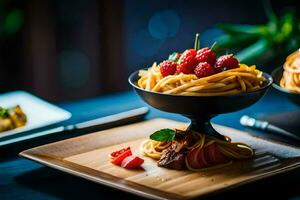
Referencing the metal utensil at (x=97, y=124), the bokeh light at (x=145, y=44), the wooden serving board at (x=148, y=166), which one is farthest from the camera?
the bokeh light at (x=145, y=44)

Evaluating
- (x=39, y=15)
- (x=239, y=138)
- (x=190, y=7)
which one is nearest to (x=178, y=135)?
(x=239, y=138)

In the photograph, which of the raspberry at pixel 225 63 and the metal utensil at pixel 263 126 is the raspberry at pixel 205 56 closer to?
the raspberry at pixel 225 63

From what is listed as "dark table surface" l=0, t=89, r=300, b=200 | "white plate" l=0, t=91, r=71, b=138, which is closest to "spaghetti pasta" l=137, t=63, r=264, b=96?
"dark table surface" l=0, t=89, r=300, b=200

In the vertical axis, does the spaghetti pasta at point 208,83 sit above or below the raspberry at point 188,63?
below

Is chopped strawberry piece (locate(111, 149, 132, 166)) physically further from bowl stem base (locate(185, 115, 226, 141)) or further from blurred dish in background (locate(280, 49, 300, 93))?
blurred dish in background (locate(280, 49, 300, 93))

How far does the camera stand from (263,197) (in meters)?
1.60

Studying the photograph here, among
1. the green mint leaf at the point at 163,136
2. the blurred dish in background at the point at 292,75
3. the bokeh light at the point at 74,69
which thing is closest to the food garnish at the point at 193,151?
the green mint leaf at the point at 163,136

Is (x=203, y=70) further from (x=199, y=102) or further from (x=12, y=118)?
(x=12, y=118)

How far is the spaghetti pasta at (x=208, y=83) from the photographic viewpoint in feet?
5.63

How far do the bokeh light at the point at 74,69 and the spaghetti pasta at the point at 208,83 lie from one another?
1596 millimetres

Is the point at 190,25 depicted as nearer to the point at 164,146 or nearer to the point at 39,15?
the point at 39,15

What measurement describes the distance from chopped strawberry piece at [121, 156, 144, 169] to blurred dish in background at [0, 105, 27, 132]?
523mm

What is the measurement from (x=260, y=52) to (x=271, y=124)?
2.33 feet

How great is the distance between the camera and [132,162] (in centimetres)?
172
